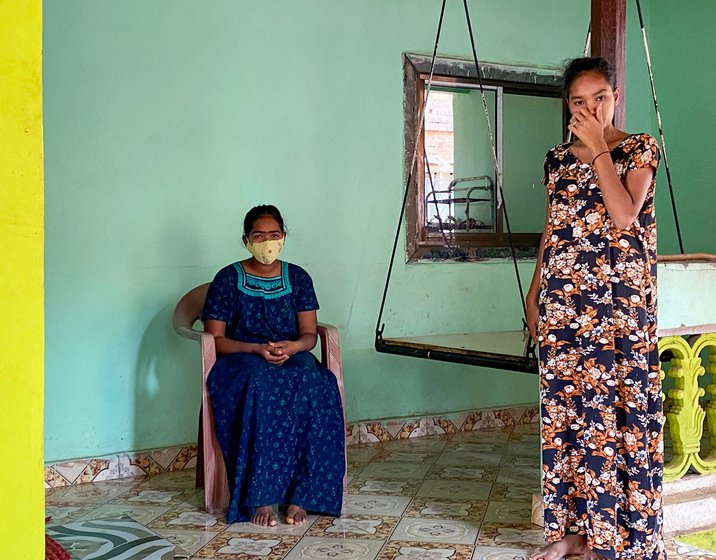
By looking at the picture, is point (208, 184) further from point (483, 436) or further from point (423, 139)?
point (483, 436)

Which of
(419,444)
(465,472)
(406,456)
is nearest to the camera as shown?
(465,472)

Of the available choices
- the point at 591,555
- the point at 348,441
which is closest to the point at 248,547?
the point at 591,555

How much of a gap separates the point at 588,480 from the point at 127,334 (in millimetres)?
2187

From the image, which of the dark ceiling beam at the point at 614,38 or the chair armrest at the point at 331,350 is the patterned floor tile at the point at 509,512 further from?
the dark ceiling beam at the point at 614,38

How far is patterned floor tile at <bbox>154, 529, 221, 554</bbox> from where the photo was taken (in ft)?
9.44

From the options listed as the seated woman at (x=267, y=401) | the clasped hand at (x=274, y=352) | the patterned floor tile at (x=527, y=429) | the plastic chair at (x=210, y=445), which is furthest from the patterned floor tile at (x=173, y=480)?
the patterned floor tile at (x=527, y=429)

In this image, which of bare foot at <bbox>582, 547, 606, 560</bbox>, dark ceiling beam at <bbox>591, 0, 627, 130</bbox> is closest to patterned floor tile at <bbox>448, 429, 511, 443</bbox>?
bare foot at <bbox>582, 547, 606, 560</bbox>

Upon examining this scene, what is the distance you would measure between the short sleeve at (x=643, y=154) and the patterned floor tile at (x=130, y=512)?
208 cm

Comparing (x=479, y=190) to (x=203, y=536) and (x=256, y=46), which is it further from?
(x=203, y=536)

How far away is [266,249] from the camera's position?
3.41 m

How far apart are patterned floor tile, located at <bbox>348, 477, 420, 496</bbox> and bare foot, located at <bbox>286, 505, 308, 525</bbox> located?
41cm

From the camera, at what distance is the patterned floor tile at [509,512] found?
3164mm

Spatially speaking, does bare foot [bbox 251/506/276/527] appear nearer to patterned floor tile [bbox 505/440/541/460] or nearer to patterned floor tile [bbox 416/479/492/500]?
patterned floor tile [bbox 416/479/492/500]

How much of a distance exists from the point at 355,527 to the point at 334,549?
Result: 0.25 m
